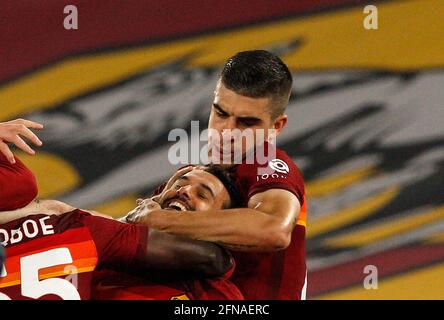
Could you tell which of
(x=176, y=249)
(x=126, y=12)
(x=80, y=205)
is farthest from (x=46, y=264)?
(x=126, y=12)

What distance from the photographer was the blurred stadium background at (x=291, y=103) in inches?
134

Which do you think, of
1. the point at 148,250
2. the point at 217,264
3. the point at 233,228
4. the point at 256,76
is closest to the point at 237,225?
the point at 233,228

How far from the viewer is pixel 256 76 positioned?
2027 millimetres

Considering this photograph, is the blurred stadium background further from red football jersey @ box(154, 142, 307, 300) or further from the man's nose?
the man's nose

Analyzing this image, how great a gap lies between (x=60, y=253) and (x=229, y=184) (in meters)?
0.52

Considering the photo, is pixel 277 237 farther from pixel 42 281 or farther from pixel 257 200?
pixel 42 281

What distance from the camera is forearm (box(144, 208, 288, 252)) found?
171 cm

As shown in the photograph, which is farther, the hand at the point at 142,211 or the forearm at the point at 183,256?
the hand at the point at 142,211

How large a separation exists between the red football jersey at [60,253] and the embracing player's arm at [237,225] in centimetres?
15

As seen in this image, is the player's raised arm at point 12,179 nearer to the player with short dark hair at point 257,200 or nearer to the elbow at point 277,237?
the player with short dark hair at point 257,200

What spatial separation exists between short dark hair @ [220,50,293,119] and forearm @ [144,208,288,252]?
407mm

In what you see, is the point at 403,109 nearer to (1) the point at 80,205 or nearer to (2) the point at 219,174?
(1) the point at 80,205

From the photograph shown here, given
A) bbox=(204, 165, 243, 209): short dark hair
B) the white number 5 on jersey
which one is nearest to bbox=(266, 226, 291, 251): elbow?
bbox=(204, 165, 243, 209): short dark hair

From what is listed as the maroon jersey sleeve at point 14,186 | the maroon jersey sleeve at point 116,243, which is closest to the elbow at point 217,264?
the maroon jersey sleeve at point 116,243
